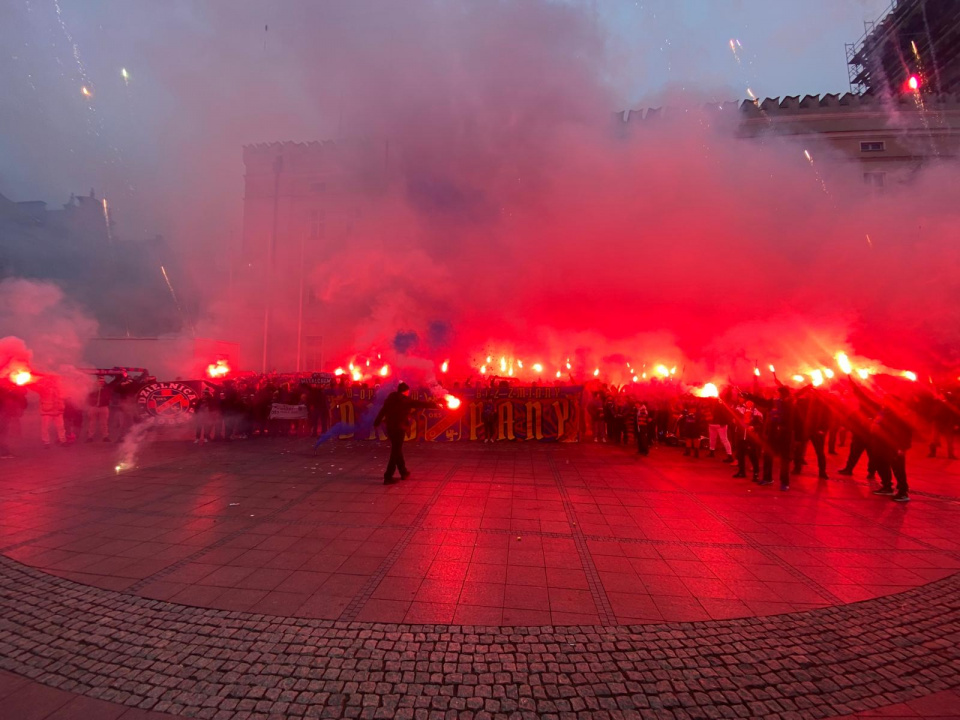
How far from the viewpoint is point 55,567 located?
354 cm

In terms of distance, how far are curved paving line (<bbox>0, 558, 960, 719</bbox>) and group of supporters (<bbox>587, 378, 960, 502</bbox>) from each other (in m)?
3.76

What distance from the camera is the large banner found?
10.5m

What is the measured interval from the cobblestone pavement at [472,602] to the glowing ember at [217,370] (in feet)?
38.2

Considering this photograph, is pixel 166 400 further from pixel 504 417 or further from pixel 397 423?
pixel 504 417

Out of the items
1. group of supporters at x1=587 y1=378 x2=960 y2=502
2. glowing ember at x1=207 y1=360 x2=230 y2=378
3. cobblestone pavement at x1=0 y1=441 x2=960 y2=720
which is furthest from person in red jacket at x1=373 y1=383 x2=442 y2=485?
glowing ember at x1=207 y1=360 x2=230 y2=378

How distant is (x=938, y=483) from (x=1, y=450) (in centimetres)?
1535

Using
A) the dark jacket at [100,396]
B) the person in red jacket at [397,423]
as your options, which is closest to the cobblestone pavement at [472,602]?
the person in red jacket at [397,423]

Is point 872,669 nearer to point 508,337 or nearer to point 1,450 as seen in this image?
point 1,450

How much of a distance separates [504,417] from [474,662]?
817cm

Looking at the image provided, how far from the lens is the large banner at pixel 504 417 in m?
10.5

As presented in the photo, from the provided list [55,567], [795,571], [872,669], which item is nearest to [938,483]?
[795,571]

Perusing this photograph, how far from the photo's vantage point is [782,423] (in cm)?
656

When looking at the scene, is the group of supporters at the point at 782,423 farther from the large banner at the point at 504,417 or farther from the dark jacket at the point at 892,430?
the large banner at the point at 504,417

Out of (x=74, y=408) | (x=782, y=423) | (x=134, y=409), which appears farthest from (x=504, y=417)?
(x=74, y=408)
